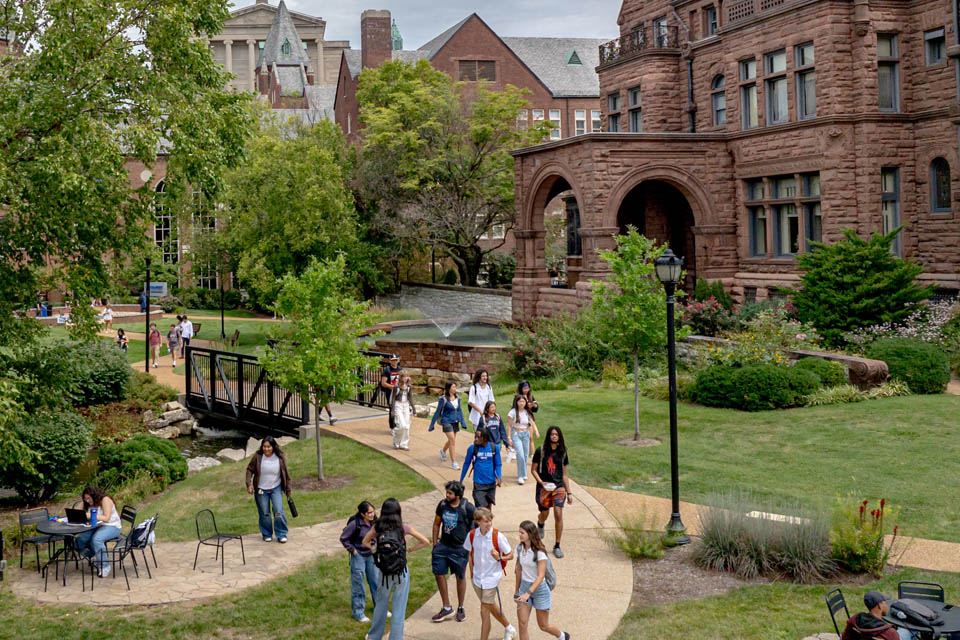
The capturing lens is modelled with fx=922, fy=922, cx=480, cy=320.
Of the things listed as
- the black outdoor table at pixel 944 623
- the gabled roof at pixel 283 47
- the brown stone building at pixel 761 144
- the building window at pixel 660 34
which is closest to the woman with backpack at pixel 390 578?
the black outdoor table at pixel 944 623

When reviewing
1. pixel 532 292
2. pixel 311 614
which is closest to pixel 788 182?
pixel 532 292

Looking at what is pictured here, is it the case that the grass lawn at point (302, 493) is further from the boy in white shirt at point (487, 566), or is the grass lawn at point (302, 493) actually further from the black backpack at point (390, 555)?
the boy in white shirt at point (487, 566)

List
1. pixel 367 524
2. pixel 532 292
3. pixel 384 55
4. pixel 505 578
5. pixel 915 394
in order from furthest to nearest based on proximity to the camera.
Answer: pixel 384 55 < pixel 532 292 < pixel 915 394 < pixel 505 578 < pixel 367 524

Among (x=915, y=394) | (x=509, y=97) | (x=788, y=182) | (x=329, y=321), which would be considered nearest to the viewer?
(x=329, y=321)

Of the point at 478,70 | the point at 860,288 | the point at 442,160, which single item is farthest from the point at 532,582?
the point at 478,70

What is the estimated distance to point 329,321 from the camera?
54.8 ft

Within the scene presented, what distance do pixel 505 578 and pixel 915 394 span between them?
13.0 metres

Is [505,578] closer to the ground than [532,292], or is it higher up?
closer to the ground

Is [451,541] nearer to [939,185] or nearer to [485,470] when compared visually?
[485,470]

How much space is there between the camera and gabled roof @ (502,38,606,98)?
67.9 meters

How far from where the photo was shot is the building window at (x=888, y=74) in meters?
27.7

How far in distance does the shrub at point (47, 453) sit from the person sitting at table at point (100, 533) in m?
7.31

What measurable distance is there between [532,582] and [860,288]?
17.8 m

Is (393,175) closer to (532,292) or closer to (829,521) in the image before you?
(532,292)
